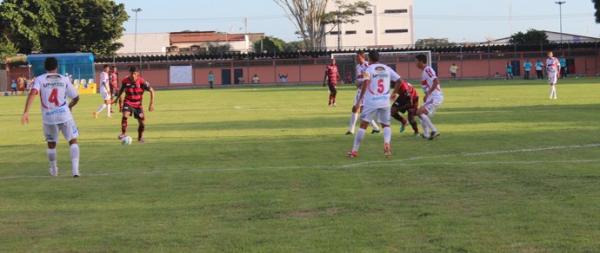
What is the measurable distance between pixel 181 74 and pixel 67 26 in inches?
527

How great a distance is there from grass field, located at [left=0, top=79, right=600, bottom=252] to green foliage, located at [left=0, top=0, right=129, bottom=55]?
69552 mm

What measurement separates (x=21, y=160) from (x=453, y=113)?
1470 centimetres

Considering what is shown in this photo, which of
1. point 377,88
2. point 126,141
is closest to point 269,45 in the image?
point 126,141

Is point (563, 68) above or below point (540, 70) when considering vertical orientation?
above

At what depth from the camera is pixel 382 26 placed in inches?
4951

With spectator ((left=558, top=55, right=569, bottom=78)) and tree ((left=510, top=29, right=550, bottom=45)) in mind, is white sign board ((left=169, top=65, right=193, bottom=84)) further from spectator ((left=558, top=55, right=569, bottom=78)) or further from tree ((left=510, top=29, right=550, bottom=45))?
tree ((left=510, top=29, right=550, bottom=45))

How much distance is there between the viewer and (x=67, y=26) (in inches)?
3460

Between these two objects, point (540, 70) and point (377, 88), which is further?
point (540, 70)

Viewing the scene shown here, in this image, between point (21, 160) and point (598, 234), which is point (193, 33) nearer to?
point (21, 160)

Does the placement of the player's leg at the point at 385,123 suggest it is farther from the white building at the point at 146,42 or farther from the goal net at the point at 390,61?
the white building at the point at 146,42

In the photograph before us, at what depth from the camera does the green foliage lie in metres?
84.6

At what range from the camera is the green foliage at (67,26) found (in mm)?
84625

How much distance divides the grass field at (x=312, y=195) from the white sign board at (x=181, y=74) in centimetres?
6712

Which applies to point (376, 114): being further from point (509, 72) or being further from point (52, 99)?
point (509, 72)
